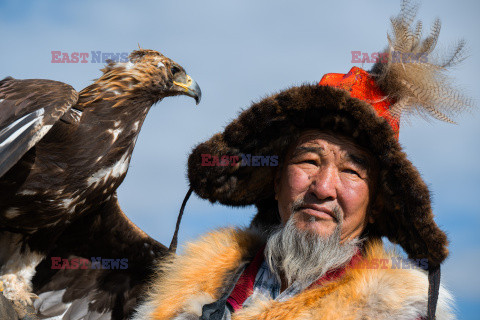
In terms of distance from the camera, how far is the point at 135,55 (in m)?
4.20

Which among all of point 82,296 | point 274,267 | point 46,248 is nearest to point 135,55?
point 46,248

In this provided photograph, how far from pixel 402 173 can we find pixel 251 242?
0.94m

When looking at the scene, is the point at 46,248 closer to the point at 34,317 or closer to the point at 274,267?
the point at 34,317

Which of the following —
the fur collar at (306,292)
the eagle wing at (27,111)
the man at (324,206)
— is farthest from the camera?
the eagle wing at (27,111)

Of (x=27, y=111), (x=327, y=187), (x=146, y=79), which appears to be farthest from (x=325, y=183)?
(x=146, y=79)

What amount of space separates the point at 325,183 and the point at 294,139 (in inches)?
17.3

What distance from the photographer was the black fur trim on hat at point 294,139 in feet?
7.91

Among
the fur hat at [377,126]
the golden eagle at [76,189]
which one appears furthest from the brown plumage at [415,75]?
the golden eagle at [76,189]

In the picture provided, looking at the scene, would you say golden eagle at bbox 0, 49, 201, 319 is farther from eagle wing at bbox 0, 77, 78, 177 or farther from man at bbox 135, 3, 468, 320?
man at bbox 135, 3, 468, 320

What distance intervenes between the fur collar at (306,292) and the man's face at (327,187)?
0.70ft

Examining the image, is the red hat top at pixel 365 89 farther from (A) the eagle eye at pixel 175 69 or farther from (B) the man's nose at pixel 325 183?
(A) the eagle eye at pixel 175 69

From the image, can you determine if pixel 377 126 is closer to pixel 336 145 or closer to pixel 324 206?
pixel 336 145

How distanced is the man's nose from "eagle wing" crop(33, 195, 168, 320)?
69.3 inches

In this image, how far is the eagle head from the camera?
3.82 metres
